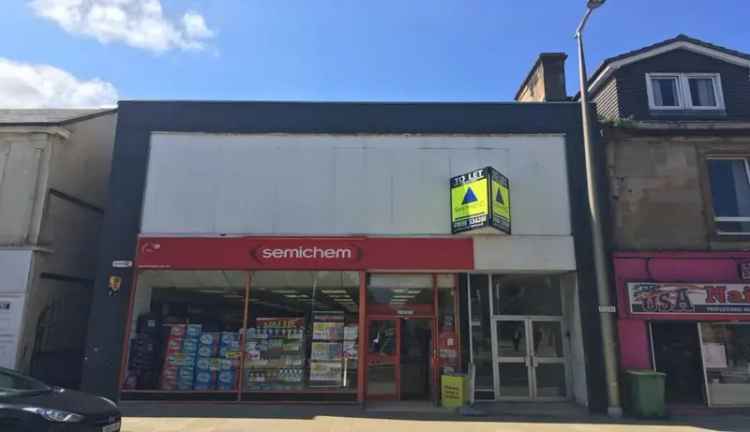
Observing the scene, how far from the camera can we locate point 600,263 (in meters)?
11.1

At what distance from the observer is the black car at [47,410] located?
6663 mm

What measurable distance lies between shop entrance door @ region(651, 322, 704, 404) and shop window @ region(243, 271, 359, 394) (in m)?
7.30

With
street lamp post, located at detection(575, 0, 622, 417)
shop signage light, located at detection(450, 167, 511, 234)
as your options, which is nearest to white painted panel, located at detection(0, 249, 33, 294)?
shop signage light, located at detection(450, 167, 511, 234)

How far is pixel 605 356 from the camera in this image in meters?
10.9

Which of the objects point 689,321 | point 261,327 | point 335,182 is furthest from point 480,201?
point 261,327

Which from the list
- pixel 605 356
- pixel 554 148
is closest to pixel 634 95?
pixel 554 148

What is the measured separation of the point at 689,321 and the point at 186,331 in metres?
12.1

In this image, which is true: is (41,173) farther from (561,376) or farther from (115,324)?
(561,376)

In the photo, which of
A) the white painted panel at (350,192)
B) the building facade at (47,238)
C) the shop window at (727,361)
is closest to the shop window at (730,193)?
the shop window at (727,361)

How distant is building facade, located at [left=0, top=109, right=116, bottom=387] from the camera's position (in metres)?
11.7

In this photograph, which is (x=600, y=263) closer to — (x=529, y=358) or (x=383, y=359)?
(x=529, y=358)

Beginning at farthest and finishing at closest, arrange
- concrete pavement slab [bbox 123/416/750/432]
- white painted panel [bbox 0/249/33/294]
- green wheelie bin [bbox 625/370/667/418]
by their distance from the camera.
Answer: white painted panel [bbox 0/249/33/294] < green wheelie bin [bbox 625/370/667/418] < concrete pavement slab [bbox 123/416/750/432]

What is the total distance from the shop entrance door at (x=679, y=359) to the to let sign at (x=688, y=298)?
0.58 m

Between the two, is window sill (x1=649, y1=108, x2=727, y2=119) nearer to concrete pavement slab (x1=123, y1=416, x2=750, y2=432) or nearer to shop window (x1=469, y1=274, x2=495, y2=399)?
shop window (x1=469, y1=274, x2=495, y2=399)
